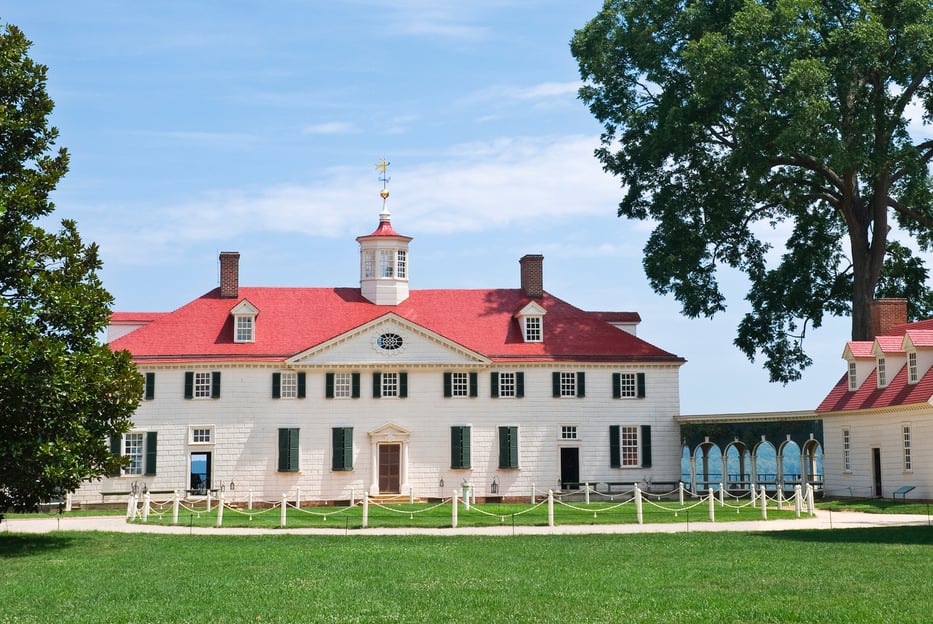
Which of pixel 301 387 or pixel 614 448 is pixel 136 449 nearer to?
pixel 301 387

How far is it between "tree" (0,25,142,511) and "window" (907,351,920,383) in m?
23.9

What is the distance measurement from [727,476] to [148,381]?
22.0 m

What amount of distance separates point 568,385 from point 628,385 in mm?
2324

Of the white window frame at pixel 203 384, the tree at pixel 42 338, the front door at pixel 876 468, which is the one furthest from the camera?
the white window frame at pixel 203 384

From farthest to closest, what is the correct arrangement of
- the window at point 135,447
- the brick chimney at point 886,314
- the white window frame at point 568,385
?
the white window frame at point 568,385 < the window at point 135,447 < the brick chimney at point 886,314

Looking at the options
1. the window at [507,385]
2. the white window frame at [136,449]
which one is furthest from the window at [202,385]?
the window at [507,385]

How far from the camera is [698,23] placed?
Answer: 43312mm

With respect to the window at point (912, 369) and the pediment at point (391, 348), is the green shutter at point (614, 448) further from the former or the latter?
the window at point (912, 369)

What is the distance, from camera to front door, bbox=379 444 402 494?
44125mm

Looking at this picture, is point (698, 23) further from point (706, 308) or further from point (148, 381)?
point (148, 381)

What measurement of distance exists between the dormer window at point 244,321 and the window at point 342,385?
3.36 metres

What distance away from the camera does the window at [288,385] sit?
44000mm

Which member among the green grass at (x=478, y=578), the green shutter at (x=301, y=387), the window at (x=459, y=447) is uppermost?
the green shutter at (x=301, y=387)

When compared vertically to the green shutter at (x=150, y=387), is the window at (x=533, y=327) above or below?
above
